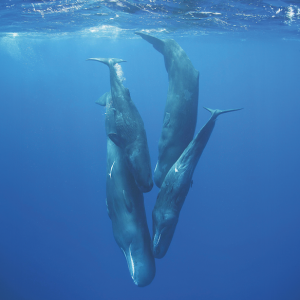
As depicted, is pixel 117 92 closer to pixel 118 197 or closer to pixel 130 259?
pixel 118 197

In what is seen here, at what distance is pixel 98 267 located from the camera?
67.0 feet

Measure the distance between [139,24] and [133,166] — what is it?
51.9 feet

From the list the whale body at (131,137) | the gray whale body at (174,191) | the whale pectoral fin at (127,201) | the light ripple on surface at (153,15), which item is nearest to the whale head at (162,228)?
the gray whale body at (174,191)

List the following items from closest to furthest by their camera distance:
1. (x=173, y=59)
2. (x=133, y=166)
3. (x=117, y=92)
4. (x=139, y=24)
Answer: (x=133, y=166), (x=117, y=92), (x=173, y=59), (x=139, y=24)

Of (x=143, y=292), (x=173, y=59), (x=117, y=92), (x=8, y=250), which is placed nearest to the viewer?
(x=117, y=92)

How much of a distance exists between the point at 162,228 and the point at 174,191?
2.46 feet

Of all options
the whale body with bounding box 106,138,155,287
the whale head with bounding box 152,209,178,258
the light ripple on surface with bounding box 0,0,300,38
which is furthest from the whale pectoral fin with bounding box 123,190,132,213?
the light ripple on surface with bounding box 0,0,300,38

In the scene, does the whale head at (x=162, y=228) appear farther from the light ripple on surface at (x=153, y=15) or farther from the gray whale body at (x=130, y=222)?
the light ripple on surface at (x=153, y=15)

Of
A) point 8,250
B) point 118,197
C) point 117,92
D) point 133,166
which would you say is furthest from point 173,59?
point 8,250

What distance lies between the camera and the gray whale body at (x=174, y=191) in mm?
4383

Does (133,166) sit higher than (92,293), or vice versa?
(133,166)

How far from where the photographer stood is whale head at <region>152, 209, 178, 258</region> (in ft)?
14.5

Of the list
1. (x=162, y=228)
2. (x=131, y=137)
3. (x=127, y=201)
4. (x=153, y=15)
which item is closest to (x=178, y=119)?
(x=131, y=137)

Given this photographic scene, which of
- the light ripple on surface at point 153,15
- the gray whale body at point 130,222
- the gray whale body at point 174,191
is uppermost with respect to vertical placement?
the light ripple on surface at point 153,15
